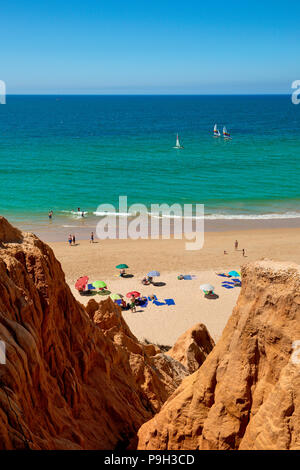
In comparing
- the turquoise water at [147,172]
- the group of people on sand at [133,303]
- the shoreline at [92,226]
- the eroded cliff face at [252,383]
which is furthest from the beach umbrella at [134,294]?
the turquoise water at [147,172]

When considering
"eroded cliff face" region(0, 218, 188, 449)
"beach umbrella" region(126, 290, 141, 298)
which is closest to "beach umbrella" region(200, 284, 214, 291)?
"beach umbrella" region(126, 290, 141, 298)

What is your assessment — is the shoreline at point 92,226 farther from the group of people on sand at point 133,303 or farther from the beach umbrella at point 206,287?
the group of people on sand at point 133,303

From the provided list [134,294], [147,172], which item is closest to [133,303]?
[134,294]

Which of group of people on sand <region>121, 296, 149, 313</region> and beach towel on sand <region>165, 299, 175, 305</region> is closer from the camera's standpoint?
group of people on sand <region>121, 296, 149, 313</region>

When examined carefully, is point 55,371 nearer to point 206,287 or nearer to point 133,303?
point 133,303

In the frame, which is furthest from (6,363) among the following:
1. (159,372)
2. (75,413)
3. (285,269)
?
(159,372)

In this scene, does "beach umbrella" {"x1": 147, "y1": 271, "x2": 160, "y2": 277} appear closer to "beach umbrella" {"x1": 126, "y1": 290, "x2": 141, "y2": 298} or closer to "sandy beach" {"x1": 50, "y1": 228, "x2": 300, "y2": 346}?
"sandy beach" {"x1": 50, "y1": 228, "x2": 300, "y2": 346}

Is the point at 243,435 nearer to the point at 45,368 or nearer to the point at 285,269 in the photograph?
the point at 285,269
